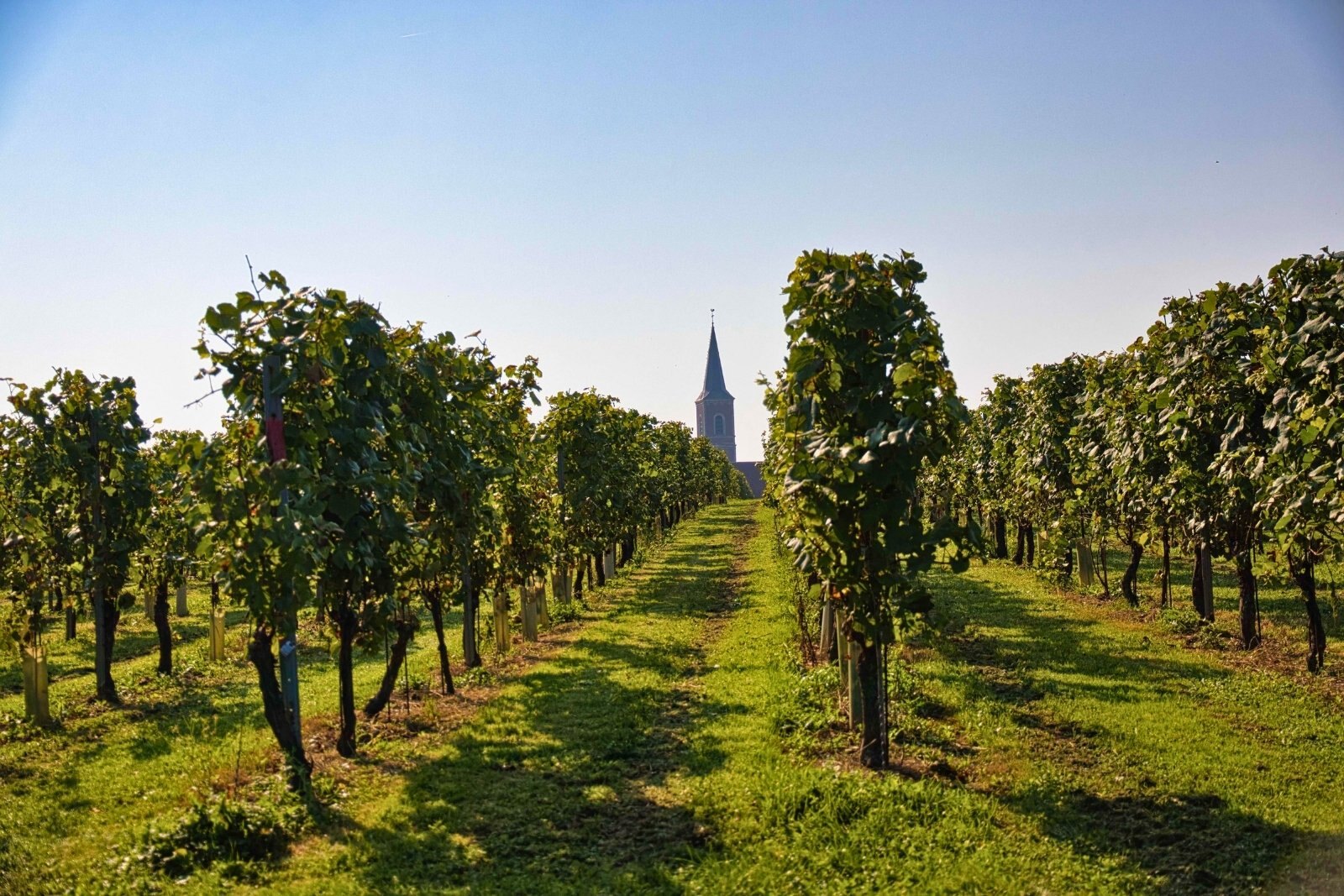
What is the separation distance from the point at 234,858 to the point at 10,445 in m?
8.77

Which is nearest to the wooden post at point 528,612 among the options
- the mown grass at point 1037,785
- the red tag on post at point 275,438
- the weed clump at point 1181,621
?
the mown grass at point 1037,785

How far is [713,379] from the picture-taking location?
148m

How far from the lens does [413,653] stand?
50.2ft

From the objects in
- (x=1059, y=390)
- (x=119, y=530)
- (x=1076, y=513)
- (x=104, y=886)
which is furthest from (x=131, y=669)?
(x=1059, y=390)

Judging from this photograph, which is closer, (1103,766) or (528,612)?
(1103,766)

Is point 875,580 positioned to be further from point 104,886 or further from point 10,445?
point 10,445

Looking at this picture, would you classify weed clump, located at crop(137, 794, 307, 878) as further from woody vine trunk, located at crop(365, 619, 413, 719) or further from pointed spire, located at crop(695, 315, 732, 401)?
pointed spire, located at crop(695, 315, 732, 401)

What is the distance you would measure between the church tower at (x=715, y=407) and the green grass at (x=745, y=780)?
134 m

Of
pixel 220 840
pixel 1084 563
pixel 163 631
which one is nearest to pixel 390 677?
pixel 220 840

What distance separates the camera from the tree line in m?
7.29

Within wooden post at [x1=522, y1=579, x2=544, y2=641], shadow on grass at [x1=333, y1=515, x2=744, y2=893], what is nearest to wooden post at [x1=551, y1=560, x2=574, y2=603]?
wooden post at [x1=522, y1=579, x2=544, y2=641]

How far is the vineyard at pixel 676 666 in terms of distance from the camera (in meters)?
6.41

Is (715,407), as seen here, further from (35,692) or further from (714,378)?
(35,692)

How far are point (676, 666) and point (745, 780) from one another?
198 inches
